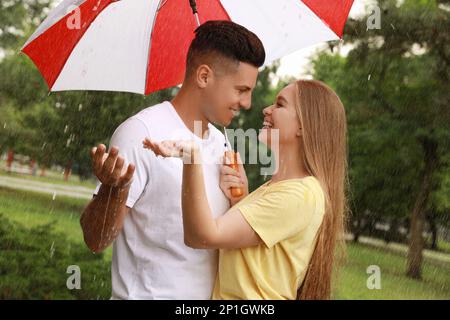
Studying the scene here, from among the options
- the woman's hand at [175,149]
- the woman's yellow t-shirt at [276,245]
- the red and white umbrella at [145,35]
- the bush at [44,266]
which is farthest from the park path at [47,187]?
the woman's hand at [175,149]

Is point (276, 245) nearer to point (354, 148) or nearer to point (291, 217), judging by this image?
point (291, 217)

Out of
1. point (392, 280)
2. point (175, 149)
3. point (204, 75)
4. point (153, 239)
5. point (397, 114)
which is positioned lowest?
point (392, 280)

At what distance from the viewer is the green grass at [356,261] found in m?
15.4

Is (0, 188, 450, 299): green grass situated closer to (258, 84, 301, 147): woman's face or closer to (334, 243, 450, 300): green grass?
(334, 243, 450, 300): green grass

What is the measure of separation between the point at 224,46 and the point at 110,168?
2.52 ft

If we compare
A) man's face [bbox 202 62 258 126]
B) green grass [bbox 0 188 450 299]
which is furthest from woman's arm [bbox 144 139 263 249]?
green grass [bbox 0 188 450 299]

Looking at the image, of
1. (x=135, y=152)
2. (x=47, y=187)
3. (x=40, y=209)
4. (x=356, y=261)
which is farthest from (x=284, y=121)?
(x=47, y=187)

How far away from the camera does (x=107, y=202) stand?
8.98 ft

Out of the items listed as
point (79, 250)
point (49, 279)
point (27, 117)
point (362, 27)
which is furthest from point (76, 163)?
point (362, 27)

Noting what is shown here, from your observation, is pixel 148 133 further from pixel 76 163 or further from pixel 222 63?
pixel 76 163

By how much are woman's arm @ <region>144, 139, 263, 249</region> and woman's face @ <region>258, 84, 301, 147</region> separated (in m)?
0.32

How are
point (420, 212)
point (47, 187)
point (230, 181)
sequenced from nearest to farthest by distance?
point (230, 181)
point (420, 212)
point (47, 187)

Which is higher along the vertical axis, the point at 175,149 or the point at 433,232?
the point at 175,149

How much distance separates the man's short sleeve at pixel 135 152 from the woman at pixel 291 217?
11.7 inches
